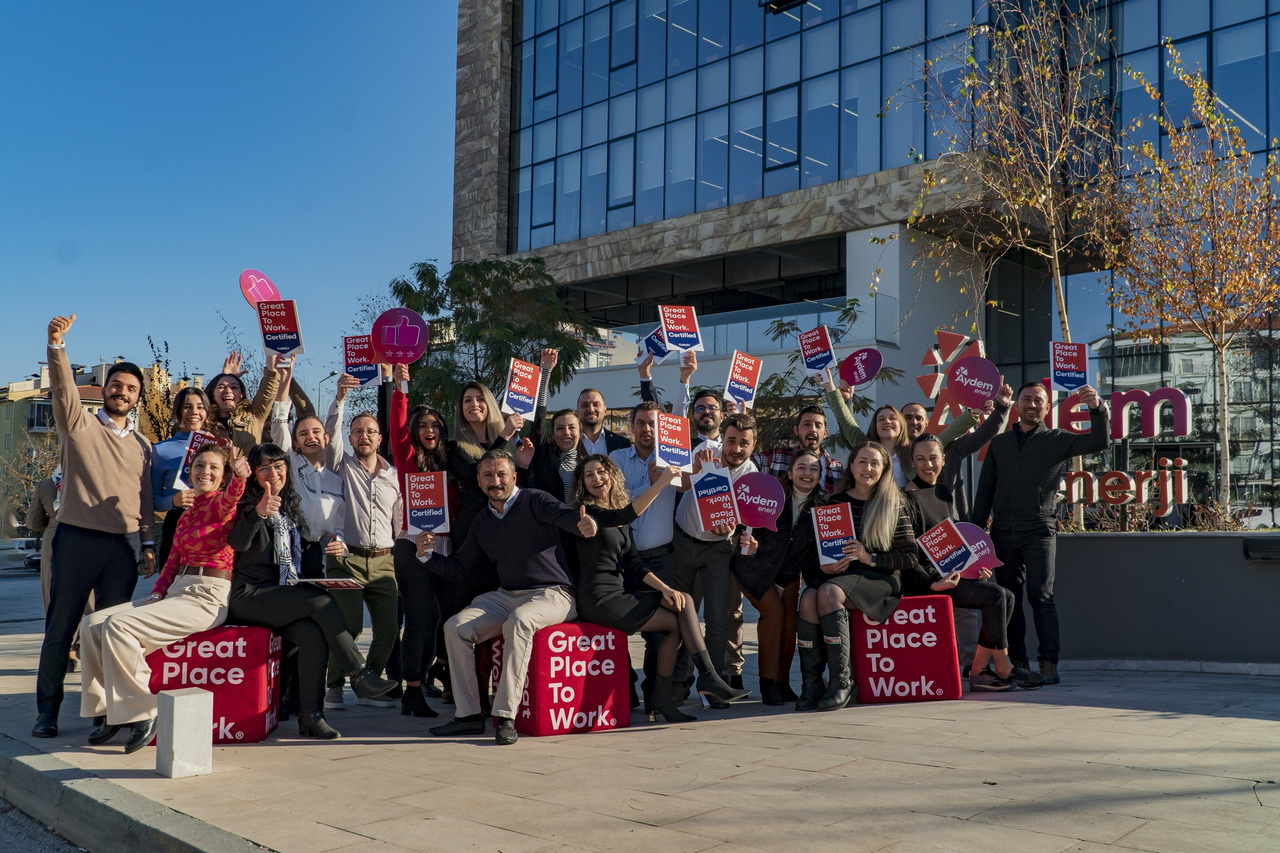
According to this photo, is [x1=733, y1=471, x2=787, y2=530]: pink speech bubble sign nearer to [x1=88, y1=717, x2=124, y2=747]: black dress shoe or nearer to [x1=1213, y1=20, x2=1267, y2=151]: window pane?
[x1=88, y1=717, x2=124, y2=747]: black dress shoe

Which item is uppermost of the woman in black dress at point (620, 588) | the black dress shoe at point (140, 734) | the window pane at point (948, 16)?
the window pane at point (948, 16)

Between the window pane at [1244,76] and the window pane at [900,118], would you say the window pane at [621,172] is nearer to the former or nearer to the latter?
the window pane at [900,118]

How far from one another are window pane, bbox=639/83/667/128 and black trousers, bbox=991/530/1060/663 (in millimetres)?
25188

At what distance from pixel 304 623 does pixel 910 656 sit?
381 cm

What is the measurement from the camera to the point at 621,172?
3169 cm

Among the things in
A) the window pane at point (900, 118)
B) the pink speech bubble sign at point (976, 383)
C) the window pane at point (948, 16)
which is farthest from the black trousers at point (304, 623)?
the window pane at point (948, 16)

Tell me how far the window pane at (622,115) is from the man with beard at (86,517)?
26899mm

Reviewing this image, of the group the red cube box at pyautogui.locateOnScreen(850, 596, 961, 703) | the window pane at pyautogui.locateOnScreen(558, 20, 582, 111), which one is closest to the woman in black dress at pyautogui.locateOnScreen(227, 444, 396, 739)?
the red cube box at pyautogui.locateOnScreen(850, 596, 961, 703)

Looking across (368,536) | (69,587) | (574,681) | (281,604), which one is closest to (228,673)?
(281,604)

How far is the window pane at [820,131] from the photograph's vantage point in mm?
26609

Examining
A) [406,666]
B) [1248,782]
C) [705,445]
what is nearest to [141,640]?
[406,666]

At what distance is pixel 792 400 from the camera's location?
1877 centimetres

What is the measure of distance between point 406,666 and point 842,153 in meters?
22.6

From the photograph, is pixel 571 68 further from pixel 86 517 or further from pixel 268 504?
pixel 268 504
